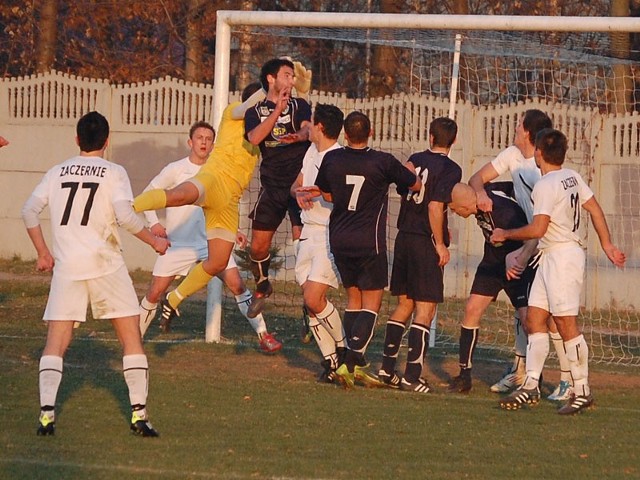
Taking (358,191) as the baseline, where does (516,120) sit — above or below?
above

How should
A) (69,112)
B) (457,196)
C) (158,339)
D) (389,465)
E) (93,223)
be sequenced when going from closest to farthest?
(389,465) < (93,223) < (457,196) < (158,339) < (69,112)

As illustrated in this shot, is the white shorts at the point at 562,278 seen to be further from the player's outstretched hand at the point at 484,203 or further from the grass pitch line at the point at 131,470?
the grass pitch line at the point at 131,470

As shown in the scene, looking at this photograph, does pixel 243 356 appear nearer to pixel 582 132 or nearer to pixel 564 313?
pixel 564 313

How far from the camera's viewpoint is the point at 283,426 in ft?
27.8

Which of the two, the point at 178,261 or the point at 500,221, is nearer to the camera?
the point at 500,221

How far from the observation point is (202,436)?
8031 millimetres

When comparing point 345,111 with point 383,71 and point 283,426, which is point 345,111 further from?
point 283,426

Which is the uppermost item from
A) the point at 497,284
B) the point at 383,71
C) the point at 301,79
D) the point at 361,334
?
the point at 383,71

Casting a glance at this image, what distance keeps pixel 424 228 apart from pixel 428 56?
8.34m

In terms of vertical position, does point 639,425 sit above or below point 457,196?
below

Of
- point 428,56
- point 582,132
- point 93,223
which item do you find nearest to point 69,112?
point 428,56

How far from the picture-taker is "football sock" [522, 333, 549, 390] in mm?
9336

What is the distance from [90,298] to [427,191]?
3.05 meters

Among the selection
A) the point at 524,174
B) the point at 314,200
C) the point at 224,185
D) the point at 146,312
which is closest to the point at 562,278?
the point at 524,174
